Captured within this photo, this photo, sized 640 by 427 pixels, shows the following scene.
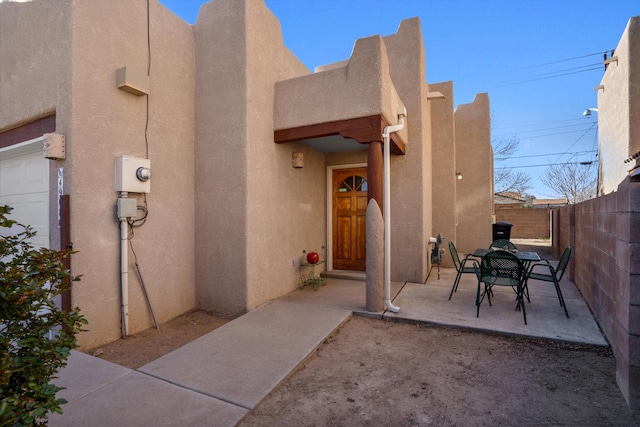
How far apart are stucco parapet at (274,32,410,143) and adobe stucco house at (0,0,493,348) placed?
0.02m

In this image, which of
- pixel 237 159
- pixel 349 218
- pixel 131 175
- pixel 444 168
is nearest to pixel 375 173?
pixel 237 159

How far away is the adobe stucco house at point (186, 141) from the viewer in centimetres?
331

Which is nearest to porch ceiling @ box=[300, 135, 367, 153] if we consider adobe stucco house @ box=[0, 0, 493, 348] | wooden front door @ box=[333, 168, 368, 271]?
adobe stucco house @ box=[0, 0, 493, 348]

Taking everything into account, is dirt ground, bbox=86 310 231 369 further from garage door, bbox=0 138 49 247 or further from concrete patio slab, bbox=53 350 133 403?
garage door, bbox=0 138 49 247

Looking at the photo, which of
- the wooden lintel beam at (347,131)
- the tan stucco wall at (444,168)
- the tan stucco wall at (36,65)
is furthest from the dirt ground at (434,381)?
the tan stucco wall at (444,168)

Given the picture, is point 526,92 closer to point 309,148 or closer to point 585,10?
point 585,10

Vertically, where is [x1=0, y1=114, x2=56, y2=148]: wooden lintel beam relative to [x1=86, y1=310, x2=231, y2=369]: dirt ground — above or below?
above

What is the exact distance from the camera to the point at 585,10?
1719 centimetres

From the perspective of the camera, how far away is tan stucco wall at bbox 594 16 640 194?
8.05 meters

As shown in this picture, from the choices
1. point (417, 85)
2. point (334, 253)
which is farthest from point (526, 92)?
point (334, 253)

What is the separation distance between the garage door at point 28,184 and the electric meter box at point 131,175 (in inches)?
36.5

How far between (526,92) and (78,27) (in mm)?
28625

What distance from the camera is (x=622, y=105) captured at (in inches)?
338

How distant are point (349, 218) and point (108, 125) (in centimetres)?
435
